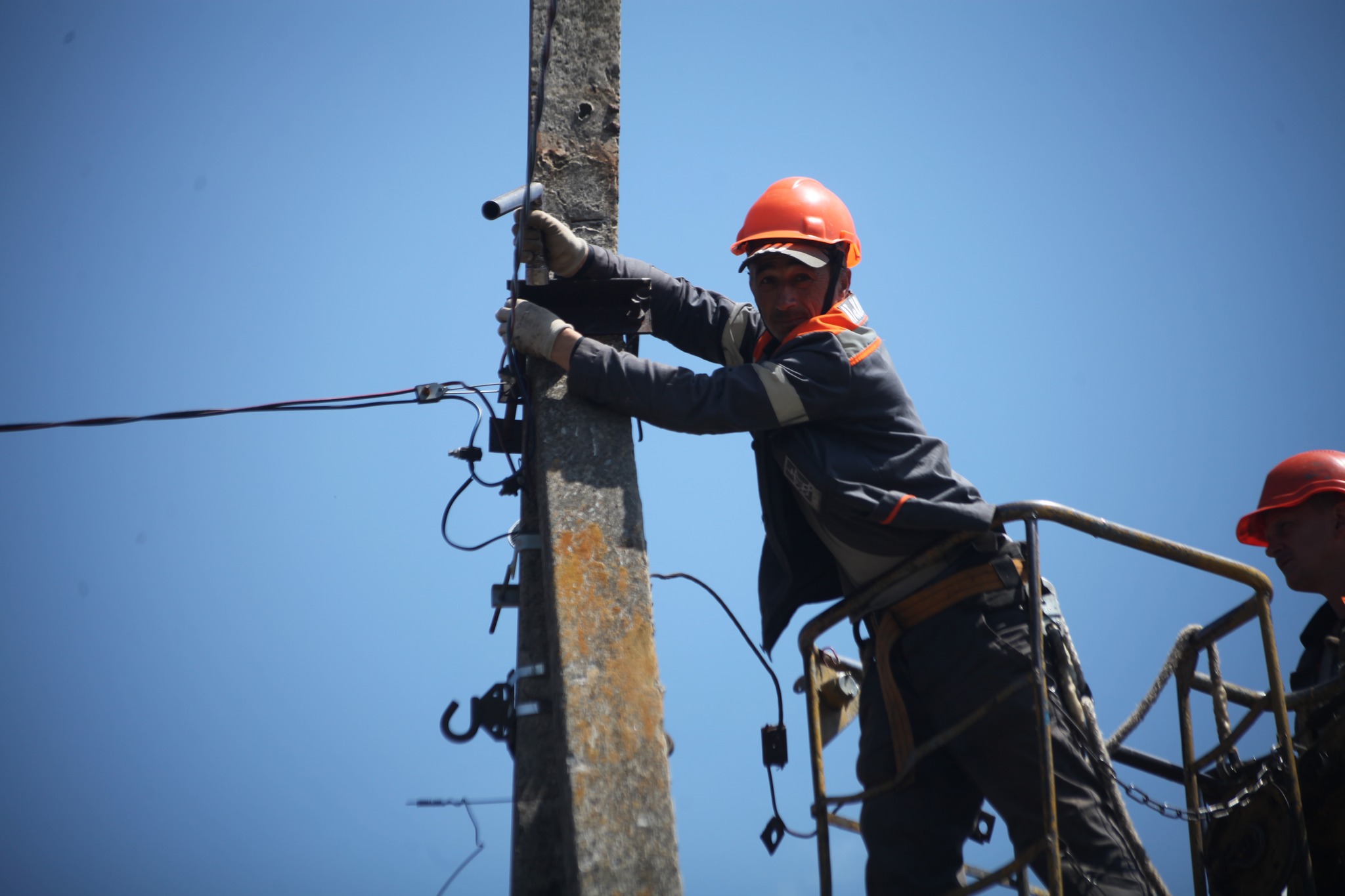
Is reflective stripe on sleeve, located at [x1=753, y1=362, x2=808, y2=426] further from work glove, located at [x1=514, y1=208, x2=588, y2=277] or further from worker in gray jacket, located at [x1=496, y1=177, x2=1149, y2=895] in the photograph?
work glove, located at [x1=514, y1=208, x2=588, y2=277]

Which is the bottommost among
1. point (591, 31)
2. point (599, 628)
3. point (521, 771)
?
point (521, 771)

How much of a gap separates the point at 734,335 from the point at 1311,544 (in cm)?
249

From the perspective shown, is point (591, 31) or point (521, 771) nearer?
point (521, 771)

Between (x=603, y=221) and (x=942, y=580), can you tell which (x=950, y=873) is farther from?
(x=603, y=221)

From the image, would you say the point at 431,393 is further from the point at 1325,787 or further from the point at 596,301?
the point at 1325,787

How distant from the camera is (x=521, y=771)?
3438mm

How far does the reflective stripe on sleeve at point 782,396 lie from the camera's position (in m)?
3.44

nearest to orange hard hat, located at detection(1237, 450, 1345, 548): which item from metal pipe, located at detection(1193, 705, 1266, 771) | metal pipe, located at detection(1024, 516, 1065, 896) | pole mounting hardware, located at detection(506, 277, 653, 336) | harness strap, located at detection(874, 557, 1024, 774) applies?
metal pipe, located at detection(1193, 705, 1266, 771)

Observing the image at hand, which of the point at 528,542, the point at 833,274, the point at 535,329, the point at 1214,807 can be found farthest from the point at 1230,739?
the point at 535,329

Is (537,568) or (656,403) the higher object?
(656,403)

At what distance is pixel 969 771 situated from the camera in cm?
334

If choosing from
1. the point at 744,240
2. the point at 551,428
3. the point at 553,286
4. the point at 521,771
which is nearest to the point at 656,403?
A: the point at 551,428

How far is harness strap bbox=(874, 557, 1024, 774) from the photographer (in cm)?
338

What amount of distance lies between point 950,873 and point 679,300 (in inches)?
88.7
